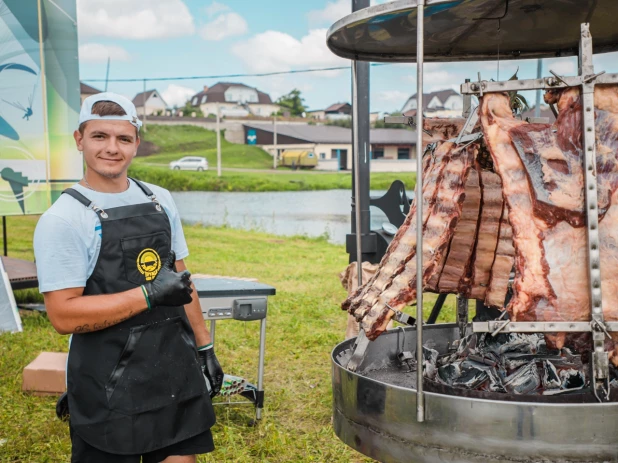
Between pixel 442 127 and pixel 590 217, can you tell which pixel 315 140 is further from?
pixel 590 217

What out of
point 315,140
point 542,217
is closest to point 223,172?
point 315,140

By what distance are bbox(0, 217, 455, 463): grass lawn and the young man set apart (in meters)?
1.86

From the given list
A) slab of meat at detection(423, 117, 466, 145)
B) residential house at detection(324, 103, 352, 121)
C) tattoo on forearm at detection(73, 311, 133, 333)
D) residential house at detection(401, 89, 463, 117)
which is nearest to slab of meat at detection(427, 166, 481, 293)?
slab of meat at detection(423, 117, 466, 145)

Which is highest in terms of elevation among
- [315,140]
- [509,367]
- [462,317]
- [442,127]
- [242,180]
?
[315,140]

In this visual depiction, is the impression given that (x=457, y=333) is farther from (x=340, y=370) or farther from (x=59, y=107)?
(x=59, y=107)

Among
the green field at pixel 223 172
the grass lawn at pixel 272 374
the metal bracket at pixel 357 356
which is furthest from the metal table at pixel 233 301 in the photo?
the green field at pixel 223 172

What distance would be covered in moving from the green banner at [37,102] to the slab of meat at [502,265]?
22.1ft

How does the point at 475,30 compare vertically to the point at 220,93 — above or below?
below

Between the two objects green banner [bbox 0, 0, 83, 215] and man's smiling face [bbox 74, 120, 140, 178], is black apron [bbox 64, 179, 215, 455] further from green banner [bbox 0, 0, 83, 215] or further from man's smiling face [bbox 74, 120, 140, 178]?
green banner [bbox 0, 0, 83, 215]

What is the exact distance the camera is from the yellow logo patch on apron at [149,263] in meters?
2.80

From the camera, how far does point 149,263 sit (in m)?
2.84

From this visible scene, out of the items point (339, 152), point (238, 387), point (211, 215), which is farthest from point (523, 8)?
point (339, 152)

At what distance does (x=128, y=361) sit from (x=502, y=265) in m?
1.80

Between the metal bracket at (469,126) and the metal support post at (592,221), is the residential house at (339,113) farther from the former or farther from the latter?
the metal support post at (592,221)
